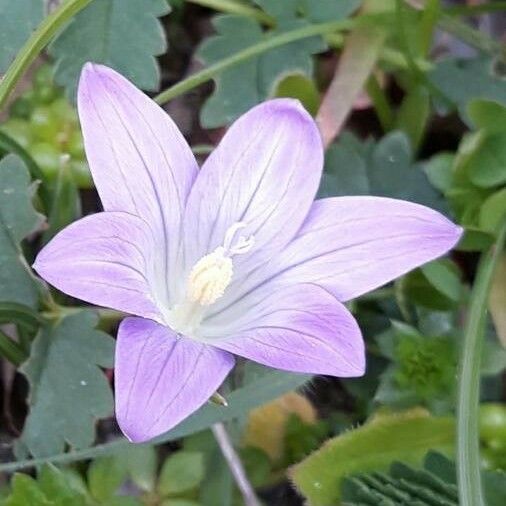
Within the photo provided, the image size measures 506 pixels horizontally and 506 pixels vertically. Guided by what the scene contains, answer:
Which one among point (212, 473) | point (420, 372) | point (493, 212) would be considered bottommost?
point (212, 473)

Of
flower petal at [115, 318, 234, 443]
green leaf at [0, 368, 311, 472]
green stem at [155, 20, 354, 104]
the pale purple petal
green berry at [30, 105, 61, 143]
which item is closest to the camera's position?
flower petal at [115, 318, 234, 443]

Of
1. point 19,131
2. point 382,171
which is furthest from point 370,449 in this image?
point 19,131

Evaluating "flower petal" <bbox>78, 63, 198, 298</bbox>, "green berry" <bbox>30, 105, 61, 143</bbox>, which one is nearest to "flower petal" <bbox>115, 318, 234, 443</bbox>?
"flower petal" <bbox>78, 63, 198, 298</bbox>

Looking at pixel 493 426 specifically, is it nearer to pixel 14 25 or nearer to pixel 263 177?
pixel 263 177

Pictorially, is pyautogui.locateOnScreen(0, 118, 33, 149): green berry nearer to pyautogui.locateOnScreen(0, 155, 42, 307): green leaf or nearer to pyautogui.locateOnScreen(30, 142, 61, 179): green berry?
pyautogui.locateOnScreen(30, 142, 61, 179): green berry

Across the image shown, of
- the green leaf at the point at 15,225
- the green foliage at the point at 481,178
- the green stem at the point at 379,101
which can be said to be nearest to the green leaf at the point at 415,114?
the green stem at the point at 379,101

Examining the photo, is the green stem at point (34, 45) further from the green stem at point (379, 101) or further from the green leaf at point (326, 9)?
the green stem at point (379, 101)
